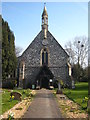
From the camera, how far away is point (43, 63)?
30922mm

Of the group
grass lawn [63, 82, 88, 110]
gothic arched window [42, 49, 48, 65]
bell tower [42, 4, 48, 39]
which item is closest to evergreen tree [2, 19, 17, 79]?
gothic arched window [42, 49, 48, 65]

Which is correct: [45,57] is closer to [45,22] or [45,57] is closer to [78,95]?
[45,22]

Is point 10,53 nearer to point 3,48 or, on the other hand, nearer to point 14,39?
point 3,48

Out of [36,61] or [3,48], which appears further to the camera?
[36,61]

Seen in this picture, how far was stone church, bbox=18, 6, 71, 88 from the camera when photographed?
29945 mm

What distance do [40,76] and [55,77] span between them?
8.43 feet

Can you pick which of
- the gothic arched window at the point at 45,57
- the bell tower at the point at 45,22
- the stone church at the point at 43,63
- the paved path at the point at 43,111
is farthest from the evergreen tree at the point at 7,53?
the paved path at the point at 43,111

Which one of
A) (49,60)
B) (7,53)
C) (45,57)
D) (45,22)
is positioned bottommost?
(49,60)

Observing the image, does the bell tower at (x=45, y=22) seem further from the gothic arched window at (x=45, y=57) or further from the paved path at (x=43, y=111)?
the paved path at (x=43, y=111)

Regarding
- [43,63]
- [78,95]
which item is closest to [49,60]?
[43,63]

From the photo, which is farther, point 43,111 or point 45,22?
point 45,22

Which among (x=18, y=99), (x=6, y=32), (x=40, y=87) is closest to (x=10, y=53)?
(x=6, y=32)

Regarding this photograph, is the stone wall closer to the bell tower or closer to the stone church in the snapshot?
the stone church

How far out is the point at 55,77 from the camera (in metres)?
30.2
